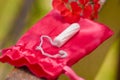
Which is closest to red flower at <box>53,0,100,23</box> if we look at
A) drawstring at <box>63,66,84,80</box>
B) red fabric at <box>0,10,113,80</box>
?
red fabric at <box>0,10,113,80</box>

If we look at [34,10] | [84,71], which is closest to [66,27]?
[84,71]

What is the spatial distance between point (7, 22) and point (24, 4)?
0.27ft

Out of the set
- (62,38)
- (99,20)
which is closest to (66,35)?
(62,38)

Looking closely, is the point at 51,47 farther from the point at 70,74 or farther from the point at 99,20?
the point at 99,20

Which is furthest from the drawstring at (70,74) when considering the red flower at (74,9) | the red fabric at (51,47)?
the red flower at (74,9)

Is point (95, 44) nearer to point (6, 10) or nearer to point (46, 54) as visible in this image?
point (46, 54)

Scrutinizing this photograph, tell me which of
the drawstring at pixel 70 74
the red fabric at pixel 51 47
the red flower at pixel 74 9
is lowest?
the drawstring at pixel 70 74

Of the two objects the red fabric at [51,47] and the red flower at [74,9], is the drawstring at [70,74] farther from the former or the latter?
the red flower at [74,9]

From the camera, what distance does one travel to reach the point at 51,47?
56cm

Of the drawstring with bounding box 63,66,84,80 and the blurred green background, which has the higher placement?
the blurred green background

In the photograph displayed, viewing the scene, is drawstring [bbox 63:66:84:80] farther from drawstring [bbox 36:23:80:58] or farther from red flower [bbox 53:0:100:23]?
red flower [bbox 53:0:100:23]

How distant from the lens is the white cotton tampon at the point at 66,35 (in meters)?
0.56

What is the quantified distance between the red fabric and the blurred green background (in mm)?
71

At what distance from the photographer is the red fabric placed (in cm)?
54
